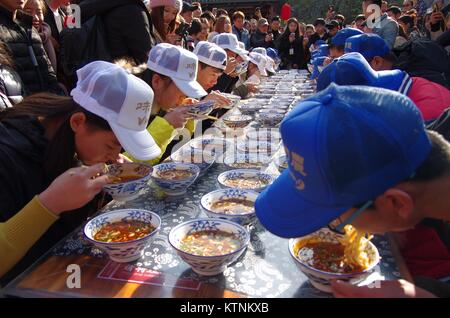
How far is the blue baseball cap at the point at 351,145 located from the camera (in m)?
0.99

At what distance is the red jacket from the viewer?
2015 millimetres

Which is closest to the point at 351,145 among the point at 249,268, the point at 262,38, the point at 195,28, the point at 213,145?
the point at 249,268

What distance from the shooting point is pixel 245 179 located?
2.09 meters

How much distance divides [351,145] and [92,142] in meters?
1.17

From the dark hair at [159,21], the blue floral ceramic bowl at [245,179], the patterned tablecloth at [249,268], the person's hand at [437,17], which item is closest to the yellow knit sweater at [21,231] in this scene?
the patterned tablecloth at [249,268]

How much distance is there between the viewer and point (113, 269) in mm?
1396

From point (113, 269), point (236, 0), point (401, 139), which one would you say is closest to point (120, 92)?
point (113, 269)

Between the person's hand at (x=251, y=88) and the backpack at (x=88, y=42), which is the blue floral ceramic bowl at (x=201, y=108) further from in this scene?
the person's hand at (x=251, y=88)

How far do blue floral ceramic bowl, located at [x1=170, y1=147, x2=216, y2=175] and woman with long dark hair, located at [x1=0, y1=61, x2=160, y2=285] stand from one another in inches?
23.7

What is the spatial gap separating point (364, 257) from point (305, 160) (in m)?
0.51


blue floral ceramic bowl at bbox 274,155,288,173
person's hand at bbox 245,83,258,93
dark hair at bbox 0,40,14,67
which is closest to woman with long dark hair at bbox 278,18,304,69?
person's hand at bbox 245,83,258,93

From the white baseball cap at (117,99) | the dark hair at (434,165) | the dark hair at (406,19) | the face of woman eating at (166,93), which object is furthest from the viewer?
the dark hair at (406,19)

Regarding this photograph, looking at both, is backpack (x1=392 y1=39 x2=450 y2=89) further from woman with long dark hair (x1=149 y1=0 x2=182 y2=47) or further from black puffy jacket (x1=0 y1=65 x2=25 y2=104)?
black puffy jacket (x1=0 y1=65 x2=25 y2=104)

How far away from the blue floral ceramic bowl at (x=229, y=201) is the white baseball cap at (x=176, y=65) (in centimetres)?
103
